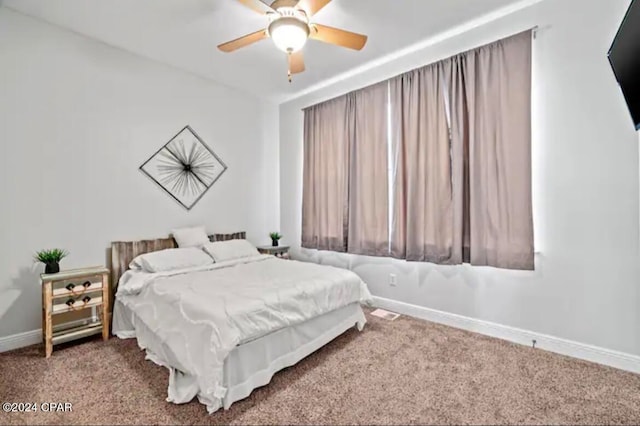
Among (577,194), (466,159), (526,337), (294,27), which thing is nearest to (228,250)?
(294,27)

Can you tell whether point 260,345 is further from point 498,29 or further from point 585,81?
point 498,29

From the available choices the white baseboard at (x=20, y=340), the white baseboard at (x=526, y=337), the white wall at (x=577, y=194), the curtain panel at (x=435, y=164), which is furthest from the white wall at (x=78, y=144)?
the white wall at (x=577, y=194)

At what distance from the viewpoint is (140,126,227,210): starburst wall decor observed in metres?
3.53

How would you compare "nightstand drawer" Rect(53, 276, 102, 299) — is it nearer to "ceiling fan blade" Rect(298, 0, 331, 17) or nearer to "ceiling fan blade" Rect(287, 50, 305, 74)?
"ceiling fan blade" Rect(287, 50, 305, 74)

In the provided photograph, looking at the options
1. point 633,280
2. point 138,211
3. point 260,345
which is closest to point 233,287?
point 260,345

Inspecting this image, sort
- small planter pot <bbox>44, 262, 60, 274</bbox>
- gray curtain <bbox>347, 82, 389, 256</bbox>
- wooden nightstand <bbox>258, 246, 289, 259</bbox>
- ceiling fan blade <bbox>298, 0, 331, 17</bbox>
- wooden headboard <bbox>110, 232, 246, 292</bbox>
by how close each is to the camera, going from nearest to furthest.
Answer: ceiling fan blade <bbox>298, 0, 331, 17</bbox> → small planter pot <bbox>44, 262, 60, 274</bbox> → wooden headboard <bbox>110, 232, 246, 292</bbox> → gray curtain <bbox>347, 82, 389, 256</bbox> → wooden nightstand <bbox>258, 246, 289, 259</bbox>

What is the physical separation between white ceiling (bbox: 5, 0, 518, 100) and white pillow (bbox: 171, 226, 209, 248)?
1941 mm

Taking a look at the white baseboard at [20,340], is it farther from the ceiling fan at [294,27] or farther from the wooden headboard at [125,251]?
the ceiling fan at [294,27]

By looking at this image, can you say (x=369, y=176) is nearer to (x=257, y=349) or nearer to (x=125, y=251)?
(x=257, y=349)

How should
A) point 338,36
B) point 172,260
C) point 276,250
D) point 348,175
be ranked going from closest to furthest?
1. point 338,36
2. point 172,260
3. point 348,175
4. point 276,250

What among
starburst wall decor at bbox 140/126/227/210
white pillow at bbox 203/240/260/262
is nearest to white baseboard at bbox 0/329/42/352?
white pillow at bbox 203/240/260/262

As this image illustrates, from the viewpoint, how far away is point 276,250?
434cm

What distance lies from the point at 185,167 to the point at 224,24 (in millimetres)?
1691

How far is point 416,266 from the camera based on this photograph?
11.0ft
